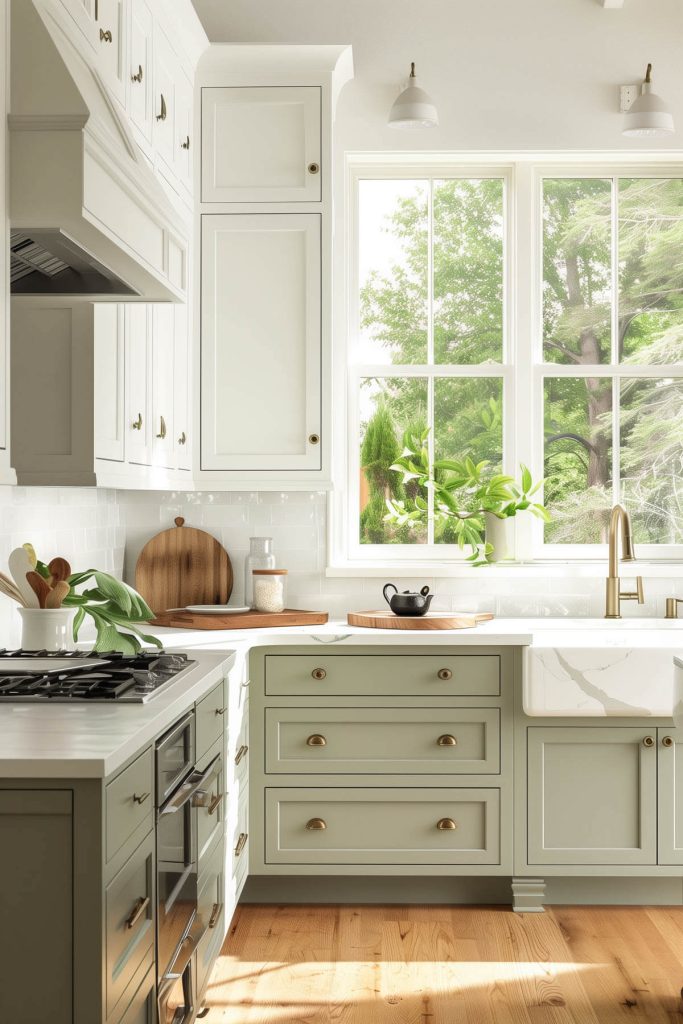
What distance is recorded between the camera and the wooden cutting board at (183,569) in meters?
3.93

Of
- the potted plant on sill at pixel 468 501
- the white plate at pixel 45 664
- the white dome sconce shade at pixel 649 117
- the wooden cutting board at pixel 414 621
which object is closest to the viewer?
the white plate at pixel 45 664

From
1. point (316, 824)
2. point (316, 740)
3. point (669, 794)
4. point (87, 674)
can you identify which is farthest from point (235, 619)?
point (669, 794)

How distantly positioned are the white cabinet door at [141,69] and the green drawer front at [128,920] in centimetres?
199

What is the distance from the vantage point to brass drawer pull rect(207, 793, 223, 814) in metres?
2.48

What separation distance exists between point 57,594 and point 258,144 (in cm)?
188

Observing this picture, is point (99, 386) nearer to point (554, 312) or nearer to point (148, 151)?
point (148, 151)

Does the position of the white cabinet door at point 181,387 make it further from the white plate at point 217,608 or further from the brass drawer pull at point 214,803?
the brass drawer pull at point 214,803

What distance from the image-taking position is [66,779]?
5.23 ft

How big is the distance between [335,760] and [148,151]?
1971 millimetres

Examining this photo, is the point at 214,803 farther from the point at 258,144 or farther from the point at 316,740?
the point at 258,144

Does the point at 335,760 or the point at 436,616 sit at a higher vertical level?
the point at 436,616

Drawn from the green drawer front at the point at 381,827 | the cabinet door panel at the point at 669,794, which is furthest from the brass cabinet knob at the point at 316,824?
the cabinet door panel at the point at 669,794

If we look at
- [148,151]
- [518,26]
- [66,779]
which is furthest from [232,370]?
Answer: [66,779]

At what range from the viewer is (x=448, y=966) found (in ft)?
10.0
